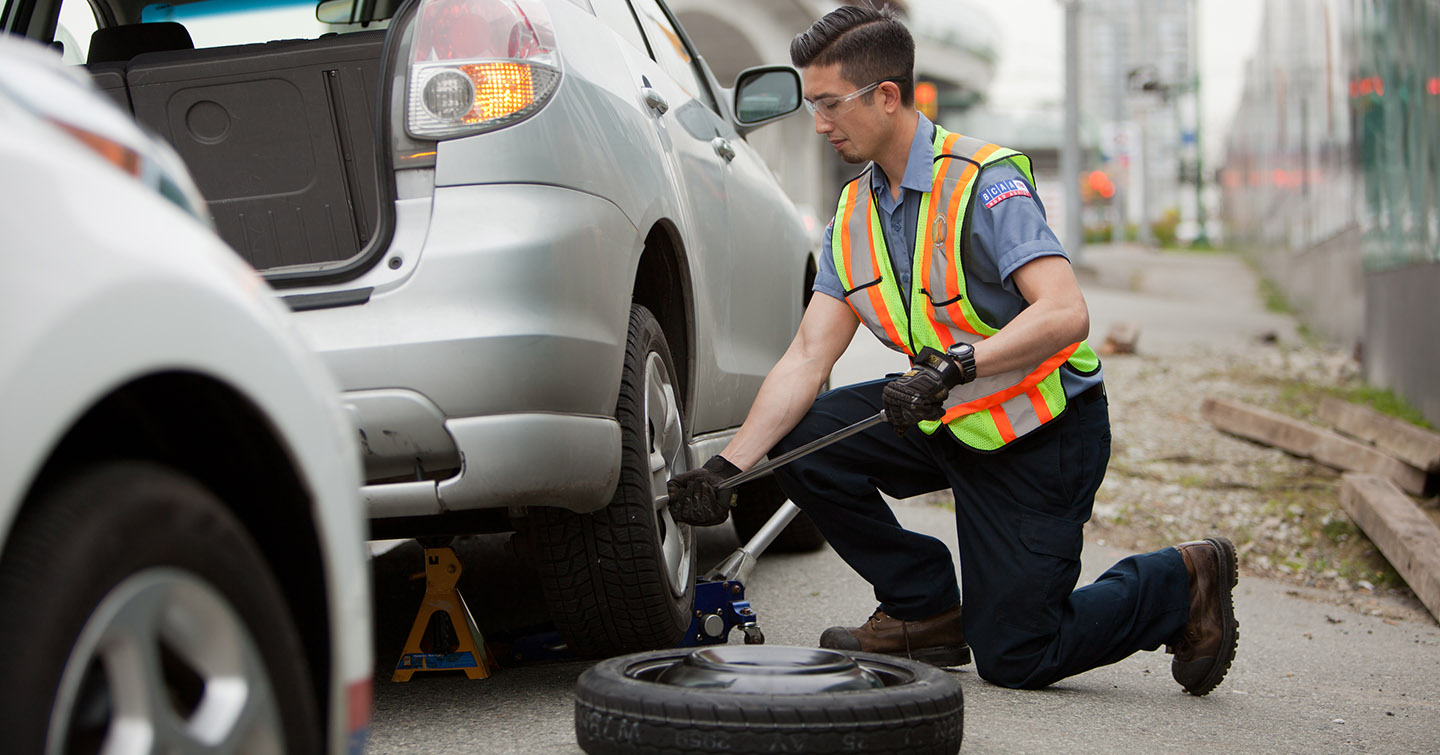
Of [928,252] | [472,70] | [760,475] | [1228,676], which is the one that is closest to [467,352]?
[472,70]

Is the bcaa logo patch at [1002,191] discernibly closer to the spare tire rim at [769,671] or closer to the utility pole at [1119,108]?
the spare tire rim at [769,671]

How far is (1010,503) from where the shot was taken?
3137mm

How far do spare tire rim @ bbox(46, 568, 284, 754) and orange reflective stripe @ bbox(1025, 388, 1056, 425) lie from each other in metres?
2.04

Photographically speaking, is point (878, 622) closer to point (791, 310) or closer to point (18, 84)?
point (791, 310)

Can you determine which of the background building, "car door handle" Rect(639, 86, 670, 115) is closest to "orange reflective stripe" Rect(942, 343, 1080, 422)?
"car door handle" Rect(639, 86, 670, 115)

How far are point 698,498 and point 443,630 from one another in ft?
1.98

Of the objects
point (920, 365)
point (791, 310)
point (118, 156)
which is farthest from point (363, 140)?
point (791, 310)

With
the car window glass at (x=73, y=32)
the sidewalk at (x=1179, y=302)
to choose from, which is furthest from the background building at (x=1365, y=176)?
the car window glass at (x=73, y=32)

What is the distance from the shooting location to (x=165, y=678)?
133 cm

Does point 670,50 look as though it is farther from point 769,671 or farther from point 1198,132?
point 1198,132

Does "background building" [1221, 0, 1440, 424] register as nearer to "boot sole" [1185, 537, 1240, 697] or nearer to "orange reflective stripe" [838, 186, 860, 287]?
"boot sole" [1185, 537, 1240, 697]

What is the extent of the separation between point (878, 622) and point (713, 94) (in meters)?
1.74

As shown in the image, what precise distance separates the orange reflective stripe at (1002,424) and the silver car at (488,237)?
2.36 feet

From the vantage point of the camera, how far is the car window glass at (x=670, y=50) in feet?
12.3
